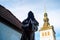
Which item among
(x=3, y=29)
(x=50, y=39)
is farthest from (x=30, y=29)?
(x=50, y=39)

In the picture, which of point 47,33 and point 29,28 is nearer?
point 29,28

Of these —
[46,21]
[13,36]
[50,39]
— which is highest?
[46,21]

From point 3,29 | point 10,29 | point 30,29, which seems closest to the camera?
point 30,29

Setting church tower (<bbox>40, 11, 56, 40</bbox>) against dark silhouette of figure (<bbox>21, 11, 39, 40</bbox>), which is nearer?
dark silhouette of figure (<bbox>21, 11, 39, 40</bbox>)

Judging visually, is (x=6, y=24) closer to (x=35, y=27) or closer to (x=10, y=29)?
(x=10, y=29)

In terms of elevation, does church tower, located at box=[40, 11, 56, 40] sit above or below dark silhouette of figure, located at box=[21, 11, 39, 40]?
above

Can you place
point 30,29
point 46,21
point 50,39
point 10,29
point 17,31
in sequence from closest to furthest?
point 30,29 < point 10,29 < point 17,31 < point 50,39 < point 46,21

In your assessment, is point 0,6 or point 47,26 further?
point 47,26

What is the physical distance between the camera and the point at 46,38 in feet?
216

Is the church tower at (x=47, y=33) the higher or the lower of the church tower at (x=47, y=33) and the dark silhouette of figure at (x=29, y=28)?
the higher

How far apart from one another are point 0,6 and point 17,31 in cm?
194

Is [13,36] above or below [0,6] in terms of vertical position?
below

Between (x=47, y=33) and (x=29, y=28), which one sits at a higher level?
(x=47, y=33)

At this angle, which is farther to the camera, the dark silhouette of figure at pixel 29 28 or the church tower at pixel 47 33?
the church tower at pixel 47 33
